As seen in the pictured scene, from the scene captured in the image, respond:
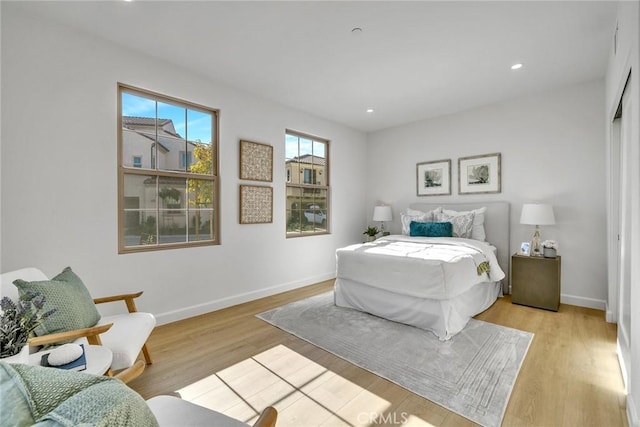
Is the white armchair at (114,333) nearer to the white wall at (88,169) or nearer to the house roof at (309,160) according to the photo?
the white wall at (88,169)

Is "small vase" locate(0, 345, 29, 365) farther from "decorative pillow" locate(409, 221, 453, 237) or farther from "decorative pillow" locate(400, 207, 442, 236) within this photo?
"decorative pillow" locate(400, 207, 442, 236)

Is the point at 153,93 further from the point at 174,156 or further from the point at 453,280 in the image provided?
the point at 453,280

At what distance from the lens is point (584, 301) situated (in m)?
3.57

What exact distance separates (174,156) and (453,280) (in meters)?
3.24

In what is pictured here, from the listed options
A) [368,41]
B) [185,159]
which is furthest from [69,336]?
[368,41]

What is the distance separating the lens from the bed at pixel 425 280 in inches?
108

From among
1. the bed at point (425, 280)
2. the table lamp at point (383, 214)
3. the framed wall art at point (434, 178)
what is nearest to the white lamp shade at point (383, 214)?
the table lamp at point (383, 214)

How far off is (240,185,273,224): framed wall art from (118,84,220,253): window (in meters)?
0.35

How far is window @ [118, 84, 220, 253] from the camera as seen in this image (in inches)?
115

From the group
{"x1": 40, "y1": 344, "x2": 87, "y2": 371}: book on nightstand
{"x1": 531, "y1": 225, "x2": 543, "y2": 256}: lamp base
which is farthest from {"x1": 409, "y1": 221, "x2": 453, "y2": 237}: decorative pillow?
{"x1": 40, "y1": 344, "x2": 87, "y2": 371}: book on nightstand

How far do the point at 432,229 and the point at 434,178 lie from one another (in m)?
1.06

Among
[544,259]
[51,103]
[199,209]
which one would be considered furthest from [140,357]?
[544,259]

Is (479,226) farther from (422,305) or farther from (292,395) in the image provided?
(292,395)

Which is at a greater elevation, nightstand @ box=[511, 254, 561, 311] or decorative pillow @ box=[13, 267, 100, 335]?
decorative pillow @ box=[13, 267, 100, 335]
